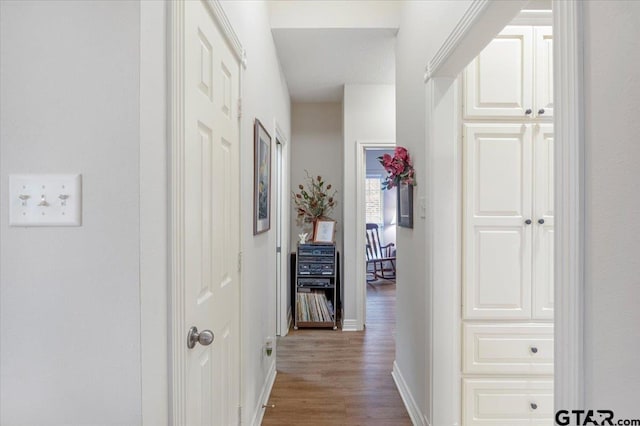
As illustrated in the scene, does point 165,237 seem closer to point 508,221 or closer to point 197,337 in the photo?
point 197,337

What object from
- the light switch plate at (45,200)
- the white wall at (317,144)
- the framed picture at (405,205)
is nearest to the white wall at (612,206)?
the light switch plate at (45,200)

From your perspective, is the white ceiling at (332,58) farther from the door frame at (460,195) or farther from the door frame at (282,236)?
the door frame at (460,195)

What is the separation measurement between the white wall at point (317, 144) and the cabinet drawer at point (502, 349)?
2.53m

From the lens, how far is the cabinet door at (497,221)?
1840 mm

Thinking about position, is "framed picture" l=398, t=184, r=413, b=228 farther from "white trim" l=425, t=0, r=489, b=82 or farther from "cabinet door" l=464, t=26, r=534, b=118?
"white trim" l=425, t=0, r=489, b=82

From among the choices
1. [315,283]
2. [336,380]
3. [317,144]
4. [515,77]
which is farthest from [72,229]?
[317,144]

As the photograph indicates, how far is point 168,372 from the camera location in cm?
90

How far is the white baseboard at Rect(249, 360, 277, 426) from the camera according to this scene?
79.4 inches

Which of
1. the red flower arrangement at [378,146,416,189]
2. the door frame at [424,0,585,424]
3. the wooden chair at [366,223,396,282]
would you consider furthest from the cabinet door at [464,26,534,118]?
the wooden chair at [366,223,396,282]

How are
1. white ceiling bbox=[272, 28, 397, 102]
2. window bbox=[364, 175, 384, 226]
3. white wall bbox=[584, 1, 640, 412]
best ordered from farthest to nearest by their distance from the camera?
window bbox=[364, 175, 384, 226] < white ceiling bbox=[272, 28, 397, 102] < white wall bbox=[584, 1, 640, 412]

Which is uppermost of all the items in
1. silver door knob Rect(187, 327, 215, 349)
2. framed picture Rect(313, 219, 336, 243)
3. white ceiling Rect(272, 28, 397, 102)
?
white ceiling Rect(272, 28, 397, 102)

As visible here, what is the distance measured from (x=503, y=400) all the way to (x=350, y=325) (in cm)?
201

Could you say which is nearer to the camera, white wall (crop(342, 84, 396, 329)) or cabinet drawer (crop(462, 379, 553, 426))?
cabinet drawer (crop(462, 379, 553, 426))

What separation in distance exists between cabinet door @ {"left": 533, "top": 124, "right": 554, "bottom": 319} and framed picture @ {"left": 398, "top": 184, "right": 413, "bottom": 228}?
71cm
